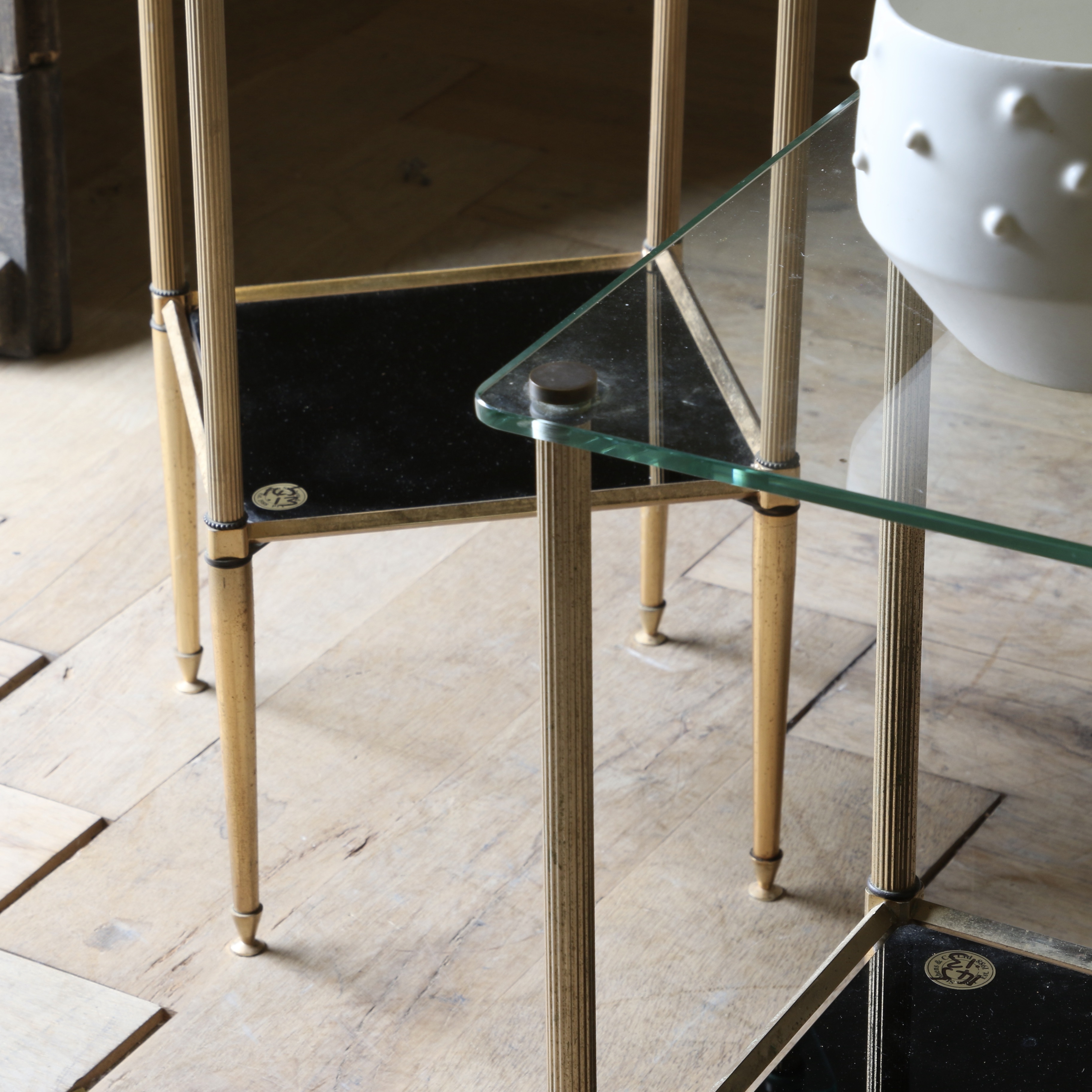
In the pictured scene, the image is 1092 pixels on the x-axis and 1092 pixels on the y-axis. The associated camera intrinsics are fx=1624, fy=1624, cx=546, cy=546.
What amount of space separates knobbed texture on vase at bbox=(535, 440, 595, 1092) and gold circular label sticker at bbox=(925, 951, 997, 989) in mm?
171

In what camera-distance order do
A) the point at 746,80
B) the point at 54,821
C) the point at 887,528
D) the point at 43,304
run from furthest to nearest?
the point at 746,80
the point at 43,304
the point at 54,821
the point at 887,528

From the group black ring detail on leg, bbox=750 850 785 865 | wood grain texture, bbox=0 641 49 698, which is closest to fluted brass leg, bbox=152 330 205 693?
wood grain texture, bbox=0 641 49 698

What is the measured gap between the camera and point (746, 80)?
244 centimetres

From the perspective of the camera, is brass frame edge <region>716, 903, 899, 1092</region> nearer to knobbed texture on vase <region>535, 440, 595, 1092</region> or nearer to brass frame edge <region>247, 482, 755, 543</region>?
knobbed texture on vase <region>535, 440, 595, 1092</region>

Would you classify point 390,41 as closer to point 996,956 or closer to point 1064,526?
point 996,956

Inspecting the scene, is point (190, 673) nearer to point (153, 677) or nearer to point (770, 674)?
point (153, 677)

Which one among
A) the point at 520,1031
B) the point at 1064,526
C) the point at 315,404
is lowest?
the point at 520,1031

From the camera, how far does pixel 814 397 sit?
57 centimetres

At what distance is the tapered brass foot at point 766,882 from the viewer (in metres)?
1.12

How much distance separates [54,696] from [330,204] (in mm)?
963

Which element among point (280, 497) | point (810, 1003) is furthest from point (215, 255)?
point (810, 1003)

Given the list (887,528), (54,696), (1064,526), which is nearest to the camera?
(1064,526)

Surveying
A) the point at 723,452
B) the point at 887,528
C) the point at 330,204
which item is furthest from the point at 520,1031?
the point at 330,204

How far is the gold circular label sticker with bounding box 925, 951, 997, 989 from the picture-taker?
2.46 feet
